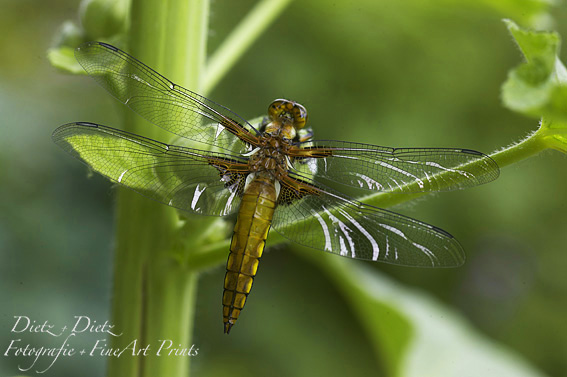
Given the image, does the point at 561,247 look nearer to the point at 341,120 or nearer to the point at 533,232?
the point at 533,232

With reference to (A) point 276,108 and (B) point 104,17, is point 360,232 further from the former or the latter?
(B) point 104,17

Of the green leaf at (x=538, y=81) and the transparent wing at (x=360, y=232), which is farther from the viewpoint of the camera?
the transparent wing at (x=360, y=232)

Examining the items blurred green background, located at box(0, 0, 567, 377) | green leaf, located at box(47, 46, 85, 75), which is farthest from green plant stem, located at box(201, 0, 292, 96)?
blurred green background, located at box(0, 0, 567, 377)

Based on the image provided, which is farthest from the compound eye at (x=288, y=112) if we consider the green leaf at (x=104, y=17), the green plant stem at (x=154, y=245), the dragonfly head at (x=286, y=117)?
the green leaf at (x=104, y=17)

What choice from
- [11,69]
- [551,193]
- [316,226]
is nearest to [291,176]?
[316,226]

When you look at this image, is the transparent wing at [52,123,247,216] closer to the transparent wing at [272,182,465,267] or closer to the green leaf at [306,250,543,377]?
the transparent wing at [272,182,465,267]

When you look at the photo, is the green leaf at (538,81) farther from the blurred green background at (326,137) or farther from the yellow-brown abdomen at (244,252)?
the blurred green background at (326,137)
